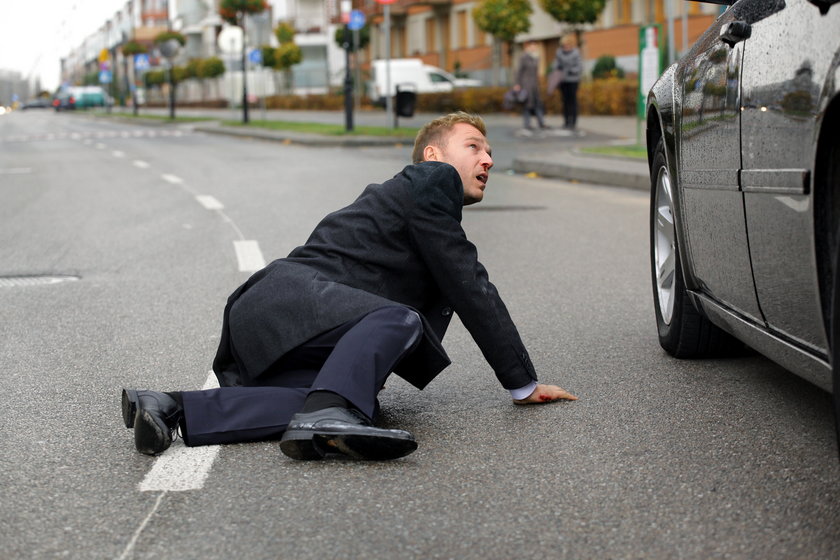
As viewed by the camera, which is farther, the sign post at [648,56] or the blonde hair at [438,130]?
the sign post at [648,56]

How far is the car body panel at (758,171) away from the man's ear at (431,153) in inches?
32.6

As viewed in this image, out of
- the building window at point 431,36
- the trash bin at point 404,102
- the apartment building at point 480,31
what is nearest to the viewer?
the trash bin at point 404,102

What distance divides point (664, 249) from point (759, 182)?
5.79 feet

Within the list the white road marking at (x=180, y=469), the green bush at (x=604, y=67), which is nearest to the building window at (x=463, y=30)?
the green bush at (x=604, y=67)

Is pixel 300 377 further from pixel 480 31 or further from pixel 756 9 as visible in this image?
pixel 480 31

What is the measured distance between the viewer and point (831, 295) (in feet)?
10.2

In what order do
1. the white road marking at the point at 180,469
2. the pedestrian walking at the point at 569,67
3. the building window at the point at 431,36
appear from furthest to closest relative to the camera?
the building window at the point at 431,36, the pedestrian walking at the point at 569,67, the white road marking at the point at 180,469

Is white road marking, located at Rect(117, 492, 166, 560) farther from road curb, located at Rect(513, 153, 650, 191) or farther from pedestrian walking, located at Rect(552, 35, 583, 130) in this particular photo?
pedestrian walking, located at Rect(552, 35, 583, 130)

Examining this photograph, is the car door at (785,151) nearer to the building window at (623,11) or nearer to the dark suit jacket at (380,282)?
the dark suit jacket at (380,282)

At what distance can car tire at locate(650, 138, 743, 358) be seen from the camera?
5035 millimetres

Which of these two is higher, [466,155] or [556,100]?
[556,100]

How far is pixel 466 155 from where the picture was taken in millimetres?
4160

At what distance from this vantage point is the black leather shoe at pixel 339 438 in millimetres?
3605

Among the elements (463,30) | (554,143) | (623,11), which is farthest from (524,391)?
(463,30)
